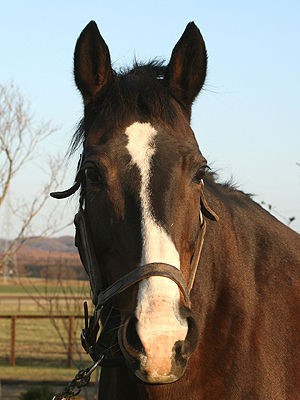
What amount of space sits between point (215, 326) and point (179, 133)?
0.91 metres

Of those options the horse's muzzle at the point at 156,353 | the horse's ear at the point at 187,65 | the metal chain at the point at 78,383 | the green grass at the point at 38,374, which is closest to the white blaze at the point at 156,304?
the horse's muzzle at the point at 156,353

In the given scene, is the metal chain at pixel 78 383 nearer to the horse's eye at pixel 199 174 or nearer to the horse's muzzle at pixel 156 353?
the horse's muzzle at pixel 156 353

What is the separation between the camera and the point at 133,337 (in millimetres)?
2871

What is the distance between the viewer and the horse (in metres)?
2.90

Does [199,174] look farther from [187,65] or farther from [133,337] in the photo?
[133,337]

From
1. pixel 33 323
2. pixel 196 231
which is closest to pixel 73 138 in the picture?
pixel 196 231

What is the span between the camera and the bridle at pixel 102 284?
9.99 ft

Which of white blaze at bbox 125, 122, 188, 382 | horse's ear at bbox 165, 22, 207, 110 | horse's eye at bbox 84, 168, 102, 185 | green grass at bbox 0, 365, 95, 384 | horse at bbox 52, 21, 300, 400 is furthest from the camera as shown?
green grass at bbox 0, 365, 95, 384

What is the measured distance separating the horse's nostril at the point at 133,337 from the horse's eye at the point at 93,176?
0.71 m

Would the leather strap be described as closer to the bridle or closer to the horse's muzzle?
the bridle

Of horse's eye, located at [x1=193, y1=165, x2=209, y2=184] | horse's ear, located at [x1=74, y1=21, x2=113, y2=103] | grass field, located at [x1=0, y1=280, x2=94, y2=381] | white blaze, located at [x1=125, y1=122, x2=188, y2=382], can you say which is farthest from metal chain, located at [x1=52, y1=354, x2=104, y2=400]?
grass field, located at [x1=0, y1=280, x2=94, y2=381]

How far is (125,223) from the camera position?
316 cm

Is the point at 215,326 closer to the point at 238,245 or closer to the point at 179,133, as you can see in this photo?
the point at 238,245

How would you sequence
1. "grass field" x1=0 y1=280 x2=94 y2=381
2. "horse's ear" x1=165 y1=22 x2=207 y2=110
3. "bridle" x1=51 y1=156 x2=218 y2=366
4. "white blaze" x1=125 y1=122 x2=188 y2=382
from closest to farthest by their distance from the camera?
"white blaze" x1=125 y1=122 x2=188 y2=382
"bridle" x1=51 y1=156 x2=218 y2=366
"horse's ear" x1=165 y1=22 x2=207 y2=110
"grass field" x1=0 y1=280 x2=94 y2=381
